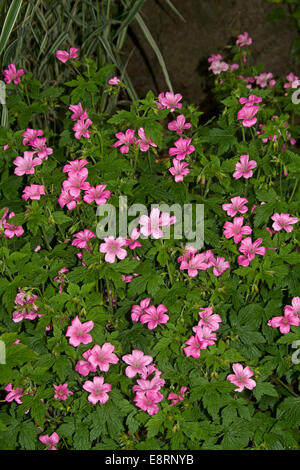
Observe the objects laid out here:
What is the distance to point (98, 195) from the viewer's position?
1.49m

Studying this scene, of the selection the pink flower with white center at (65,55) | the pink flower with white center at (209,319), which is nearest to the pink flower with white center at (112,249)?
the pink flower with white center at (209,319)

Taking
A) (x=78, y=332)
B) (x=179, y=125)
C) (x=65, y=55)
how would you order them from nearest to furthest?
→ (x=78, y=332) < (x=179, y=125) < (x=65, y=55)

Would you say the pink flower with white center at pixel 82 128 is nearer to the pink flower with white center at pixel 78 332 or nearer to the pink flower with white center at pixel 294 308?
the pink flower with white center at pixel 78 332

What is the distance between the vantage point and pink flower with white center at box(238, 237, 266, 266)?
58.0 inches

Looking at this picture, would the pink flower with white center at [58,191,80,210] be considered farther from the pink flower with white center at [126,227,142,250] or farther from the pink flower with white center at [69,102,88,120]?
the pink flower with white center at [69,102,88,120]

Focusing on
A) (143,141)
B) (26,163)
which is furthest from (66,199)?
(143,141)

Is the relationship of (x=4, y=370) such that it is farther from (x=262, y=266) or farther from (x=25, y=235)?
(x=262, y=266)

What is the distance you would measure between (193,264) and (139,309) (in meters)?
0.19

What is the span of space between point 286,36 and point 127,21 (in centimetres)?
138

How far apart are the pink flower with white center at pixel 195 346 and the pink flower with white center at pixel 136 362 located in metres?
0.10

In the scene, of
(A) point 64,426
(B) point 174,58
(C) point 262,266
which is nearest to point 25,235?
(A) point 64,426

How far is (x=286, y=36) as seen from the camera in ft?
10.5

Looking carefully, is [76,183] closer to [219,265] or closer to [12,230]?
[12,230]

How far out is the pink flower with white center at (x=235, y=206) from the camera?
60.7 inches
